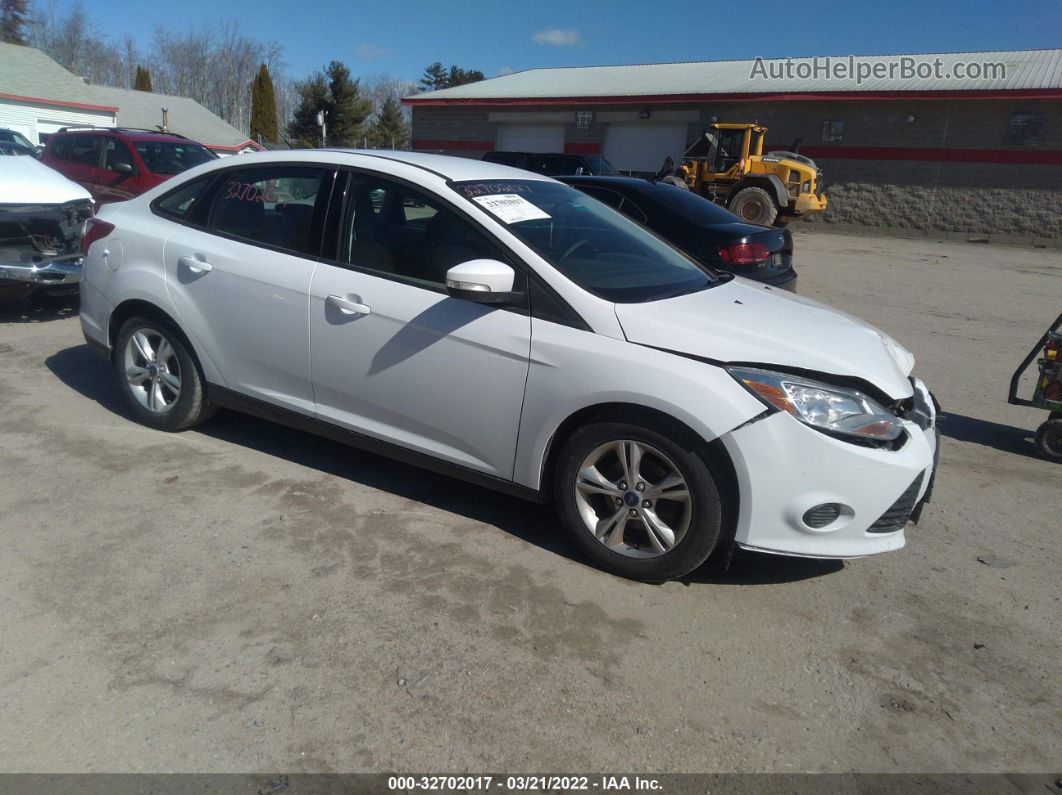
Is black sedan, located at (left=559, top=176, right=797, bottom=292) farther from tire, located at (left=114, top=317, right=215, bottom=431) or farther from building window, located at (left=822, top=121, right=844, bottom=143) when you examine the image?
building window, located at (left=822, top=121, right=844, bottom=143)

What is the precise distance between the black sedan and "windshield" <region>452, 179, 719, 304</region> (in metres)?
2.34

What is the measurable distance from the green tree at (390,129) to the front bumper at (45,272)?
170ft

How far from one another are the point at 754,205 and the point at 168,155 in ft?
46.5

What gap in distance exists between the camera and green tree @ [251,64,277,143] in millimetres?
58844

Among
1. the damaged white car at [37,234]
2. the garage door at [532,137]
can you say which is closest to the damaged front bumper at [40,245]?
the damaged white car at [37,234]

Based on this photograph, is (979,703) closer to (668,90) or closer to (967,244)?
(967,244)

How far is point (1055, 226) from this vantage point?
25.1 meters

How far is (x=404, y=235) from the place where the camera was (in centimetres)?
399

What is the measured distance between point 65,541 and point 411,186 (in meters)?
2.27

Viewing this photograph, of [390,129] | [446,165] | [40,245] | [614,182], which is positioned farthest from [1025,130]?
[390,129]

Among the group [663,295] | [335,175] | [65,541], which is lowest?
[65,541]

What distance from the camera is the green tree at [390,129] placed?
5703 centimetres

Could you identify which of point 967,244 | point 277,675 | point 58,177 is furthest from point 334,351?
point 967,244

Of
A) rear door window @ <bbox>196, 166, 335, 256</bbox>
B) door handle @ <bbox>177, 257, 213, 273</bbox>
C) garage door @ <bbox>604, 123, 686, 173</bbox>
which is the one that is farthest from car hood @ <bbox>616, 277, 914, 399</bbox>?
garage door @ <bbox>604, 123, 686, 173</bbox>
